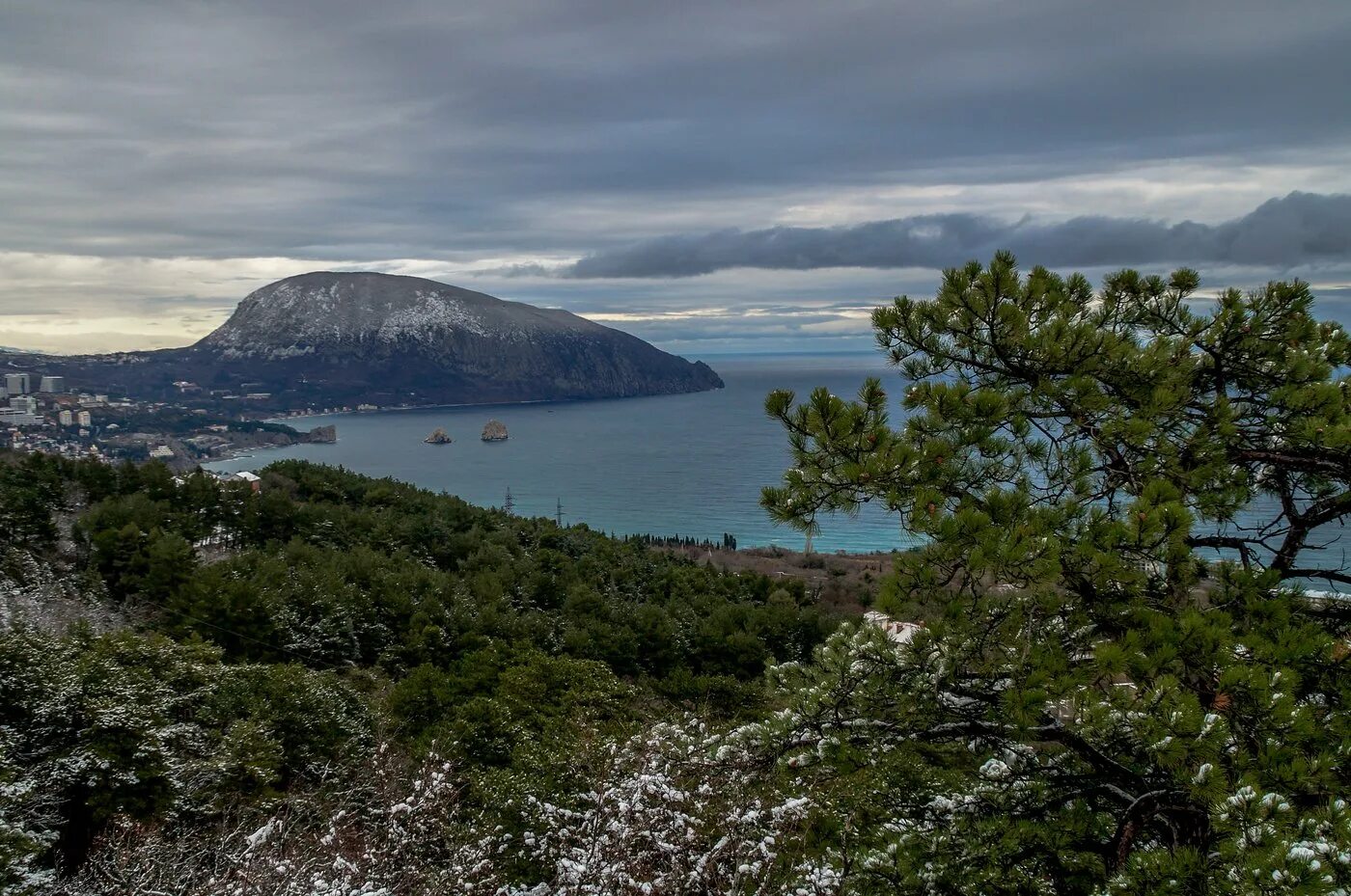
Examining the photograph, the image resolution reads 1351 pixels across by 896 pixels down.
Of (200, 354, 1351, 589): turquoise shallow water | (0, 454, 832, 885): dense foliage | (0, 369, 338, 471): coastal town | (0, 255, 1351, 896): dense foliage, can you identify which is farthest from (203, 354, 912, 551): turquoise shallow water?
(0, 255, 1351, 896): dense foliage

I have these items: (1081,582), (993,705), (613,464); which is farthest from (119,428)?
(1081,582)

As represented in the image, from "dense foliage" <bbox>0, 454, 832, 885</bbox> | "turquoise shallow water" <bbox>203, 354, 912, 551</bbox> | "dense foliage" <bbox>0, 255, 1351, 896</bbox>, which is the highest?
"dense foliage" <bbox>0, 255, 1351, 896</bbox>

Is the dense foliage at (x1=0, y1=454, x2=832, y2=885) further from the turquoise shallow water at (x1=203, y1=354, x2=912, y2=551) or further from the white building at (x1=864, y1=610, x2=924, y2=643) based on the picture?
the turquoise shallow water at (x1=203, y1=354, x2=912, y2=551)

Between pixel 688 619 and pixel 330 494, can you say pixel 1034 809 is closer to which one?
pixel 688 619

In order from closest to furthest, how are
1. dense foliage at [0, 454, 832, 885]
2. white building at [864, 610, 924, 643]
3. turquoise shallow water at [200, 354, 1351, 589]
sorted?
1. white building at [864, 610, 924, 643]
2. dense foliage at [0, 454, 832, 885]
3. turquoise shallow water at [200, 354, 1351, 589]

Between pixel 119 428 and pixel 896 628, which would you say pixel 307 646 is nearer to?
pixel 896 628

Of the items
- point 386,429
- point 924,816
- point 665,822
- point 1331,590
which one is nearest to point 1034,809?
point 924,816
